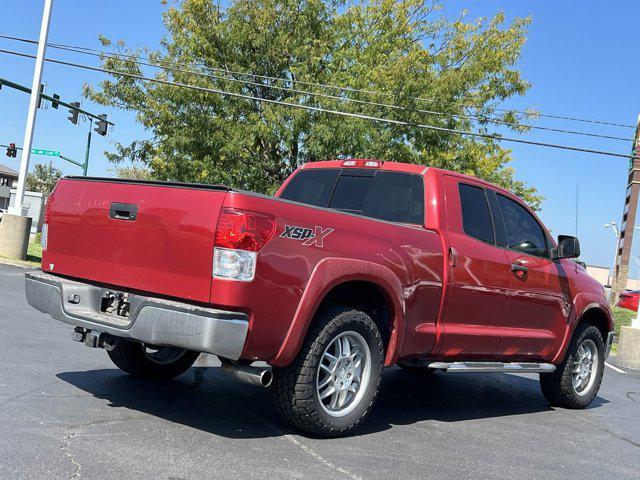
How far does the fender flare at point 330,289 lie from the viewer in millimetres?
4312

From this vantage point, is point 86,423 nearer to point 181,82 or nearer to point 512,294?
point 512,294

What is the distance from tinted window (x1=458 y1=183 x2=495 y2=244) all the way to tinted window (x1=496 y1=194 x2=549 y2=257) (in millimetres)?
296

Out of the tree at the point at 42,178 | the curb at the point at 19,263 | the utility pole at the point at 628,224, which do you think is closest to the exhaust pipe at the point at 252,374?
the curb at the point at 19,263

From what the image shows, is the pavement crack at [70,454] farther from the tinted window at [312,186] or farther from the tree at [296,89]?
the tree at [296,89]

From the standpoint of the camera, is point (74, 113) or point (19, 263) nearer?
point (19, 263)

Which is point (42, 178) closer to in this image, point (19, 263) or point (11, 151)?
point (11, 151)

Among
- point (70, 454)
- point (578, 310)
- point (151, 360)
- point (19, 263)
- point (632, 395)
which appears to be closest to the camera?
point (70, 454)

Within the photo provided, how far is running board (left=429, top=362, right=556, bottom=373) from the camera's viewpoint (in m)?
5.43

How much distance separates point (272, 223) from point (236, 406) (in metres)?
1.88

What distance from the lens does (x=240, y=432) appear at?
4621 mm

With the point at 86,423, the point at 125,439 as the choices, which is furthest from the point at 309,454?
the point at 86,423

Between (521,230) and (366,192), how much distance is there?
165 cm

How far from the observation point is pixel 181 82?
19844mm

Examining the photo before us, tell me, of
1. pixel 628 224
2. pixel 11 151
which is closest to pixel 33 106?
pixel 628 224
